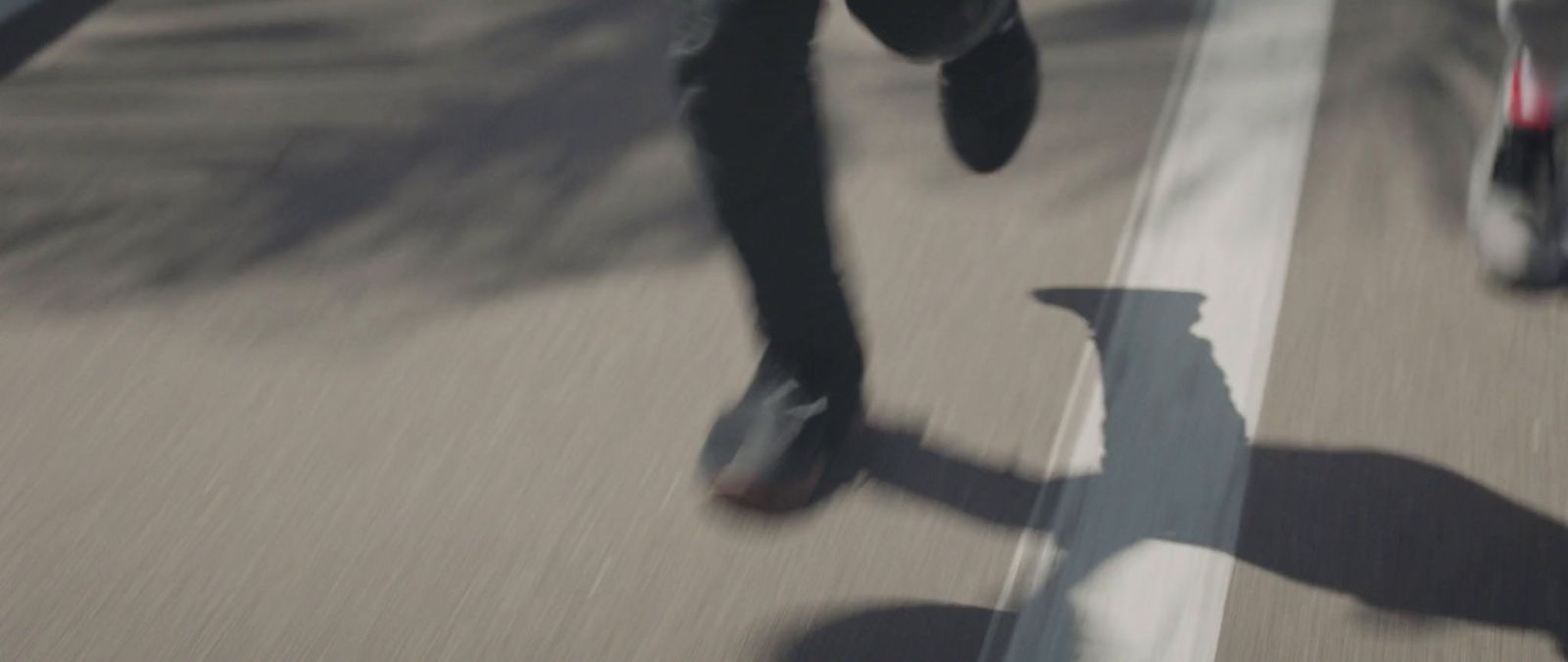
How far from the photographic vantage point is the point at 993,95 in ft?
8.16

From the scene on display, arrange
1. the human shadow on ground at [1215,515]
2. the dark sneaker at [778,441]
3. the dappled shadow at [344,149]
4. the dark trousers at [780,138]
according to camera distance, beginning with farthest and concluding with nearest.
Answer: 1. the dappled shadow at [344,149]
2. the dark sneaker at [778,441]
3. the human shadow on ground at [1215,515]
4. the dark trousers at [780,138]

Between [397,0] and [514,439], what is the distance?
5.71 feet

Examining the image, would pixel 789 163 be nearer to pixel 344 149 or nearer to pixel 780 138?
pixel 780 138

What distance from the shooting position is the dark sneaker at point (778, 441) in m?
2.19

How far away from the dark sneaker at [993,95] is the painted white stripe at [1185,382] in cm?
28

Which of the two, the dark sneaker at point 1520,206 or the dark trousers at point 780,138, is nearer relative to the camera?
the dark trousers at point 780,138

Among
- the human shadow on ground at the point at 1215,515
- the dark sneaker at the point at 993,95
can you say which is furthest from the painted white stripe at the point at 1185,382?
the dark sneaker at the point at 993,95

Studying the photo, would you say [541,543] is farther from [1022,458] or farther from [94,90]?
[94,90]

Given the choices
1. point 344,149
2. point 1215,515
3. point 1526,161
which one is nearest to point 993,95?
point 1215,515

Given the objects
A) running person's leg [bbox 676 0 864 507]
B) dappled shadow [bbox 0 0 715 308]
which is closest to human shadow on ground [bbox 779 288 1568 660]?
running person's leg [bbox 676 0 864 507]

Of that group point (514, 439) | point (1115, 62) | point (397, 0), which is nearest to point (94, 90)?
point (397, 0)

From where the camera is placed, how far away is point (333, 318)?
109 inches

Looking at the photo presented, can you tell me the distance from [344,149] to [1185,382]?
1.75 meters

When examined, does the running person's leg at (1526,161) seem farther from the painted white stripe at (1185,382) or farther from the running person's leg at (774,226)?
the running person's leg at (774,226)
